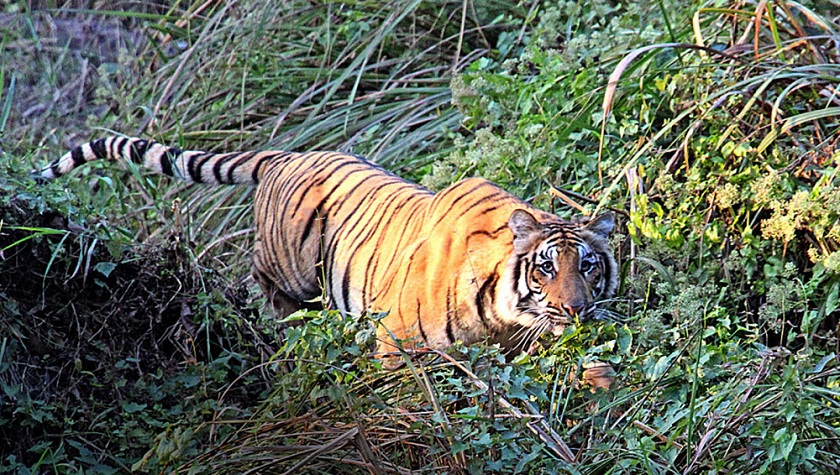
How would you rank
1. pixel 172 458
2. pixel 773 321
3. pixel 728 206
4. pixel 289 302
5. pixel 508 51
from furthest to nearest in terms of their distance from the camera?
1. pixel 508 51
2. pixel 289 302
3. pixel 728 206
4. pixel 773 321
5. pixel 172 458

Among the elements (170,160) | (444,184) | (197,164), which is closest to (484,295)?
(444,184)

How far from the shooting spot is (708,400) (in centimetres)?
307

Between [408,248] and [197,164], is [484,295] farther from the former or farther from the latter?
[197,164]

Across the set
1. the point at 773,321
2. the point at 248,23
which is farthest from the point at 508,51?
the point at 773,321

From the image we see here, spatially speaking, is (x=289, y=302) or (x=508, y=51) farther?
(x=508, y=51)

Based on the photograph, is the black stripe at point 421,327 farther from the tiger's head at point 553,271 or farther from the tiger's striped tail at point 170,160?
the tiger's striped tail at point 170,160

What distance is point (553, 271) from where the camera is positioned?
3.89 m

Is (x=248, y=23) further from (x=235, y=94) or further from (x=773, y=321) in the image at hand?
(x=773, y=321)

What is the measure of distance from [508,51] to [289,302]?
220 centimetres

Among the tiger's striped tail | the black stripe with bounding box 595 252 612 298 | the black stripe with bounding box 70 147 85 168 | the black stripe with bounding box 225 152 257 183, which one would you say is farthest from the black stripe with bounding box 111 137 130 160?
the black stripe with bounding box 595 252 612 298

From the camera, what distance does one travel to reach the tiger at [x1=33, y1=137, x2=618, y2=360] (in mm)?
3900

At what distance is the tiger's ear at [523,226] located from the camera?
3.92 m

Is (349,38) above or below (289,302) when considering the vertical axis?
above

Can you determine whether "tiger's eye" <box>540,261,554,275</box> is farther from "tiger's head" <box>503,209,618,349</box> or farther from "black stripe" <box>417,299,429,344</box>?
"black stripe" <box>417,299,429,344</box>
